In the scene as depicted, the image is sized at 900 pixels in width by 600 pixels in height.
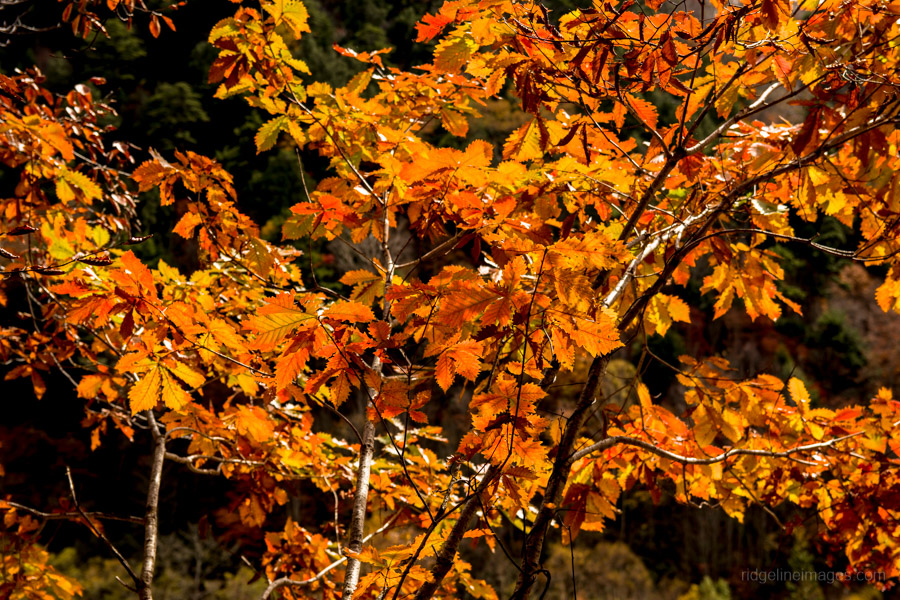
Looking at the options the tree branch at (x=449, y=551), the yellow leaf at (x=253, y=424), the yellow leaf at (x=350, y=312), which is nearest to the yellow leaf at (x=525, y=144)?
the yellow leaf at (x=350, y=312)

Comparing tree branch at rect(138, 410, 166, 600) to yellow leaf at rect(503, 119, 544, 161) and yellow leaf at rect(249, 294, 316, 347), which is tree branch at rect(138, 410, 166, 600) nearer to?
yellow leaf at rect(249, 294, 316, 347)

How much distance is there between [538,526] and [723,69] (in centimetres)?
120

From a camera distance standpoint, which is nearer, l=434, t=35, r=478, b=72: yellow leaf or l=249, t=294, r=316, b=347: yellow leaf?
l=249, t=294, r=316, b=347: yellow leaf

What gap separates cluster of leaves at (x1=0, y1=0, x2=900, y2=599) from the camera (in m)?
0.94

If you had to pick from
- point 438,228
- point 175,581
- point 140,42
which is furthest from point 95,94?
point 438,228

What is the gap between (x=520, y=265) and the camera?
853 millimetres

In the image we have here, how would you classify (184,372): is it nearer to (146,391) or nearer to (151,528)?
(146,391)

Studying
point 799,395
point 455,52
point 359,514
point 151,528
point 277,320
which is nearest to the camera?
point 277,320

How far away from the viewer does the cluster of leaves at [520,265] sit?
939 mm

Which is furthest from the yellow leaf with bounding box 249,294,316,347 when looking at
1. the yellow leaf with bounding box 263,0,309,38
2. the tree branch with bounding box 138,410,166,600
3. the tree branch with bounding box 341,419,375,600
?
the tree branch with bounding box 138,410,166,600

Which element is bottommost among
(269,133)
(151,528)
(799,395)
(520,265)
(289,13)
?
(151,528)

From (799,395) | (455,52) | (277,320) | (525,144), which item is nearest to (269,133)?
(455,52)

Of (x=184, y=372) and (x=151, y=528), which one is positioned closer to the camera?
(x=184, y=372)

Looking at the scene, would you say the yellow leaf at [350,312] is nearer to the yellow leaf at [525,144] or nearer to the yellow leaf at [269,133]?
the yellow leaf at [525,144]
